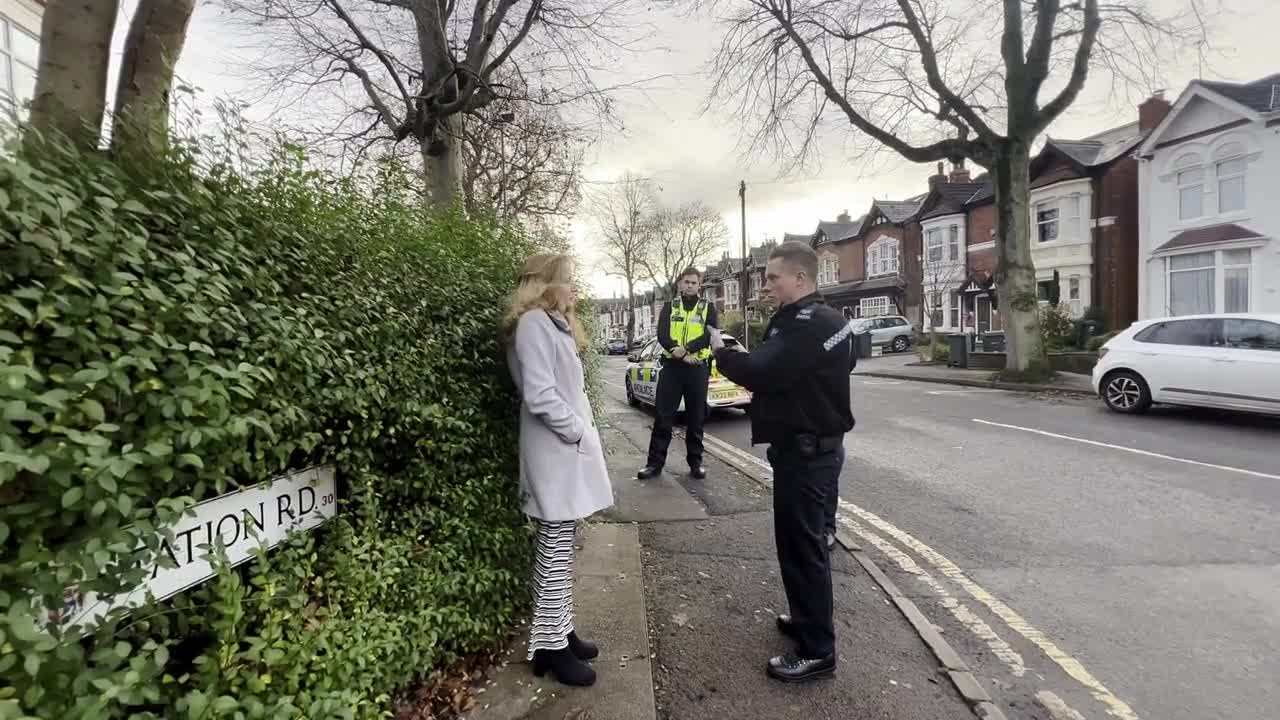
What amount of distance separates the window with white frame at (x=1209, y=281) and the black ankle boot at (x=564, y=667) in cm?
2492

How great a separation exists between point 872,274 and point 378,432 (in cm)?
4149

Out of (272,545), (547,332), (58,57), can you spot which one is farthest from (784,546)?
(58,57)

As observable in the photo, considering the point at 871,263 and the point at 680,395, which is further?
the point at 871,263

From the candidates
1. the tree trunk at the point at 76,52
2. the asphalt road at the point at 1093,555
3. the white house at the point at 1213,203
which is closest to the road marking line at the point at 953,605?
the asphalt road at the point at 1093,555

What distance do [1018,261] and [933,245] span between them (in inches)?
746

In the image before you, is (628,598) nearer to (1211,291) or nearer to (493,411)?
(493,411)

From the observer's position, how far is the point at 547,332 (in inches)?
104

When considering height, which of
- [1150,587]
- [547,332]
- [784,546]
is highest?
[547,332]

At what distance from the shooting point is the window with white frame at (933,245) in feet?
105

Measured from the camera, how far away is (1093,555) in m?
4.32

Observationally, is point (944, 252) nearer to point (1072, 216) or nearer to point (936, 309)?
point (936, 309)

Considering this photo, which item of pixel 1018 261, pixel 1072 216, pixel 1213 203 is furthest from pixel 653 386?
pixel 1072 216

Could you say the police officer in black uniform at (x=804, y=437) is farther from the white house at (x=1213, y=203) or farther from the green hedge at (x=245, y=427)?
the white house at (x=1213, y=203)

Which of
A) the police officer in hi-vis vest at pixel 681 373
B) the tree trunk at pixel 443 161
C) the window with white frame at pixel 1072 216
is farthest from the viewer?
the window with white frame at pixel 1072 216
